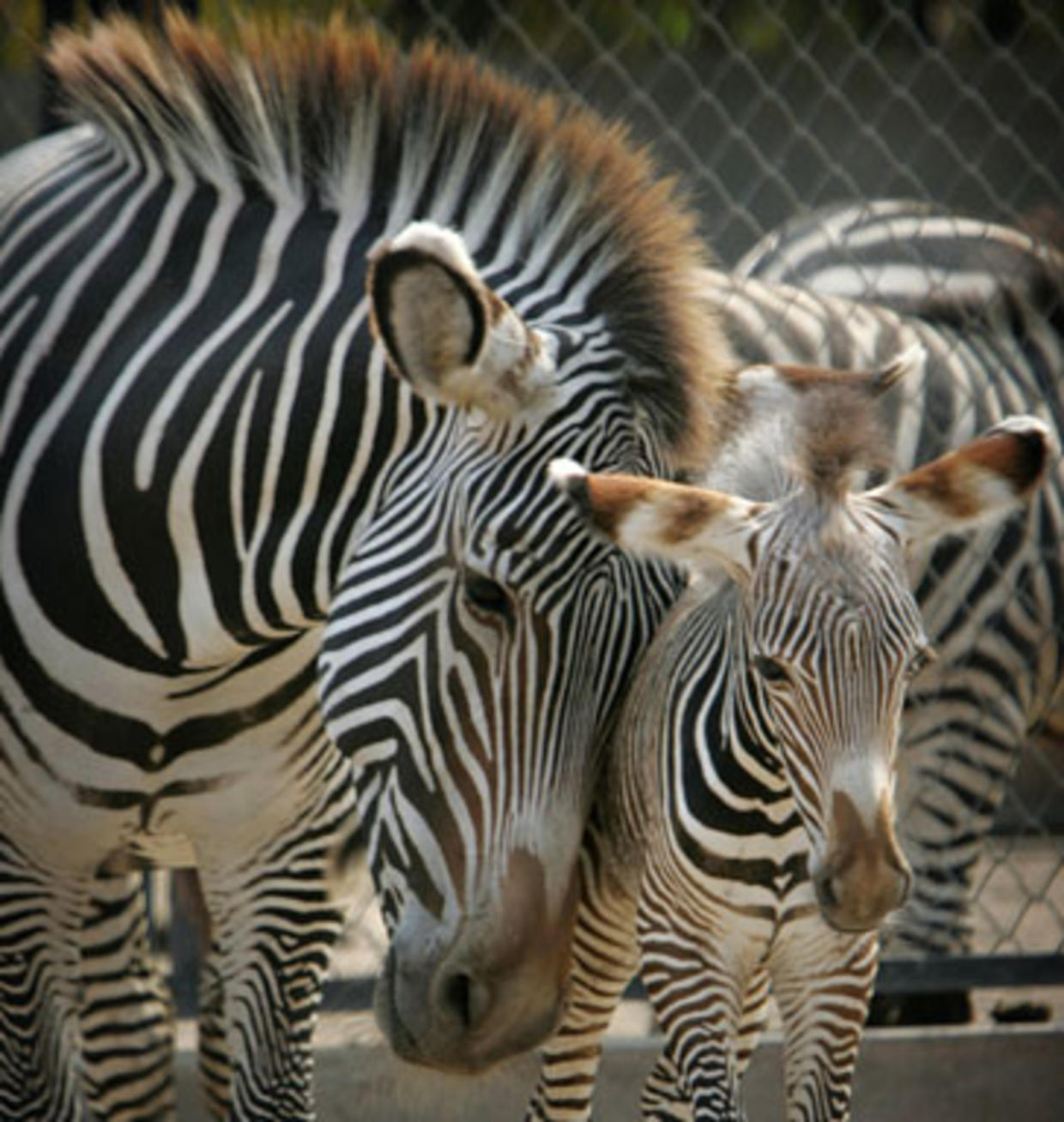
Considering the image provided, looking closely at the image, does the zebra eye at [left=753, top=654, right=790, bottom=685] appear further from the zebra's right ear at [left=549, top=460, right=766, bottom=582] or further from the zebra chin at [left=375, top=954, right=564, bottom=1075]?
the zebra chin at [left=375, top=954, right=564, bottom=1075]

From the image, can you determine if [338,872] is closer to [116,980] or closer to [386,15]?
[116,980]

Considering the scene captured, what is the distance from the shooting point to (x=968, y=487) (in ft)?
10.2

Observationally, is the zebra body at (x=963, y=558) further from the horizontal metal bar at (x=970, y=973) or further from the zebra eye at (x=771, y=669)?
the zebra eye at (x=771, y=669)

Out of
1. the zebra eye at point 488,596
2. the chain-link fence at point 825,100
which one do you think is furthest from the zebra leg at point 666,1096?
the chain-link fence at point 825,100

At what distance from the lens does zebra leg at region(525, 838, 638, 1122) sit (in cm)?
366

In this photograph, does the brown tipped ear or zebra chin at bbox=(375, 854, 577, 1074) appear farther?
the brown tipped ear

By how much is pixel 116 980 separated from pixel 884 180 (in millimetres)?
4850

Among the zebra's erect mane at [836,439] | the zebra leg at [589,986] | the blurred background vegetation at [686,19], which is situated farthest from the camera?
the blurred background vegetation at [686,19]

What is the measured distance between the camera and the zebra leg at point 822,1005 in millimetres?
3311

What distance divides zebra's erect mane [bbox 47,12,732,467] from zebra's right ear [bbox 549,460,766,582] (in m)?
0.14

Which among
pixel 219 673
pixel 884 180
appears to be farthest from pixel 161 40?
pixel 884 180

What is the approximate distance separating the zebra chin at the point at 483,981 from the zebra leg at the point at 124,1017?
1405mm

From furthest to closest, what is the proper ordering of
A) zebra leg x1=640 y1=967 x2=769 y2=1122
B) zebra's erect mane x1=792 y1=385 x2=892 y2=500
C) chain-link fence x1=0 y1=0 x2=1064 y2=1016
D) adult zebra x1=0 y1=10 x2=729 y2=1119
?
chain-link fence x1=0 y1=0 x2=1064 y2=1016
zebra leg x1=640 y1=967 x2=769 y2=1122
zebra's erect mane x1=792 y1=385 x2=892 y2=500
adult zebra x1=0 y1=10 x2=729 y2=1119

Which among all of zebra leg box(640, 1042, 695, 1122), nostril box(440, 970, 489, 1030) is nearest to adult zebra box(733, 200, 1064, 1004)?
zebra leg box(640, 1042, 695, 1122)
